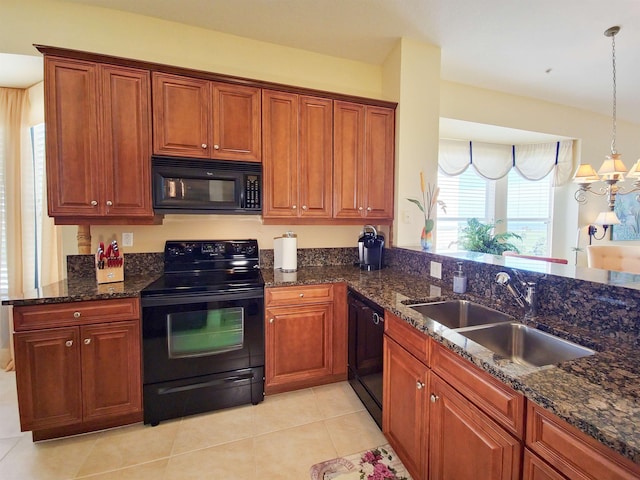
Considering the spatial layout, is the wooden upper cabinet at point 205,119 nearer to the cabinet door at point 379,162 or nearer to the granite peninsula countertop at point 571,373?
the cabinet door at point 379,162

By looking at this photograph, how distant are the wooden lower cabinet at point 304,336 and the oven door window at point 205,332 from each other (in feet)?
0.74

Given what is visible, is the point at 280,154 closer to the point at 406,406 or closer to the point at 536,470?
the point at 406,406

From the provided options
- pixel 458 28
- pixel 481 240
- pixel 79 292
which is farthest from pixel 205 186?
pixel 481 240

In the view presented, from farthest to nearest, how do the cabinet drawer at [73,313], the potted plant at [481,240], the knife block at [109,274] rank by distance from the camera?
the potted plant at [481,240]
the knife block at [109,274]
the cabinet drawer at [73,313]

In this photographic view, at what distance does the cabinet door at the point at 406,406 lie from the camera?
4.51ft

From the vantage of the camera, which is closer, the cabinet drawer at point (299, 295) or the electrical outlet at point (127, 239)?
the cabinet drawer at point (299, 295)

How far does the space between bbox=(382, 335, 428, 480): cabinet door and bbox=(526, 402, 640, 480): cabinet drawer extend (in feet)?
1.70

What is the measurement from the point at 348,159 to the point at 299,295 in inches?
49.0

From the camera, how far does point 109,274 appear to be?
2.06 m

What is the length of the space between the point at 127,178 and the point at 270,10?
5.39 feet

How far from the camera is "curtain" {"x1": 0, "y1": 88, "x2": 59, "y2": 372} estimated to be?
2516 mm

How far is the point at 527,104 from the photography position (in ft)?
12.3

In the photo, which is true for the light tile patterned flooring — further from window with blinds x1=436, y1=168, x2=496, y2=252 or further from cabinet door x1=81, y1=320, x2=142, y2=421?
window with blinds x1=436, y1=168, x2=496, y2=252

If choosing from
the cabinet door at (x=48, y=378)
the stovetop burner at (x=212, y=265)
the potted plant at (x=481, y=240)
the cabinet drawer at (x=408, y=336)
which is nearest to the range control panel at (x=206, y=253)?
the stovetop burner at (x=212, y=265)
